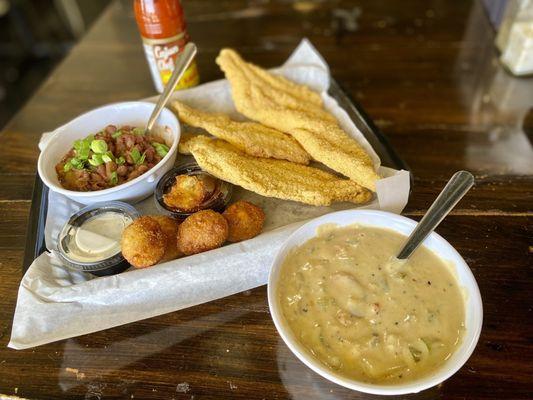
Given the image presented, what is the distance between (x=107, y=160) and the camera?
6.24 feet

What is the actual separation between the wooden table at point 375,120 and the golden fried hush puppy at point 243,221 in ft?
0.76

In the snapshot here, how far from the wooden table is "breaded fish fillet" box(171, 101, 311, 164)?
0.58 meters

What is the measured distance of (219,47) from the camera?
3.03m

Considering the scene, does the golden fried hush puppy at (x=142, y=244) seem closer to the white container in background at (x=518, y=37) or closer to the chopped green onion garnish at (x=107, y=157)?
the chopped green onion garnish at (x=107, y=157)

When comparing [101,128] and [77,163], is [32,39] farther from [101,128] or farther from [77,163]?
[77,163]

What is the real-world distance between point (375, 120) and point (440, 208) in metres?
1.06

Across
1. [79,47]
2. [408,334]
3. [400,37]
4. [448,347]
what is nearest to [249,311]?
[408,334]

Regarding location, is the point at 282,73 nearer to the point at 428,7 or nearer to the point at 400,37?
the point at 400,37

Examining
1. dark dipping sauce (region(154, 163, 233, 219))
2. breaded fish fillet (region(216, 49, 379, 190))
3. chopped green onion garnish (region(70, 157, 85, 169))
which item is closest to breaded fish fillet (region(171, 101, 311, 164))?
breaded fish fillet (region(216, 49, 379, 190))

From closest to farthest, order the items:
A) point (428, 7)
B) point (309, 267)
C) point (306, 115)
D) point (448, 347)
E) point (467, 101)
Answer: point (448, 347) → point (309, 267) → point (306, 115) → point (467, 101) → point (428, 7)

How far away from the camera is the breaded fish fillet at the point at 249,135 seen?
2016mm

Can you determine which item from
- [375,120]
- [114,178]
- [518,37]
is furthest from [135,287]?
[518,37]

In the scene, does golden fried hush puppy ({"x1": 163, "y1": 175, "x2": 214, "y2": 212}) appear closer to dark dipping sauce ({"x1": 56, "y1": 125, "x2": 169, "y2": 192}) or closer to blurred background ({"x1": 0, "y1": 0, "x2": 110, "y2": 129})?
dark dipping sauce ({"x1": 56, "y1": 125, "x2": 169, "y2": 192})

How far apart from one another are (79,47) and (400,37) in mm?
2332
